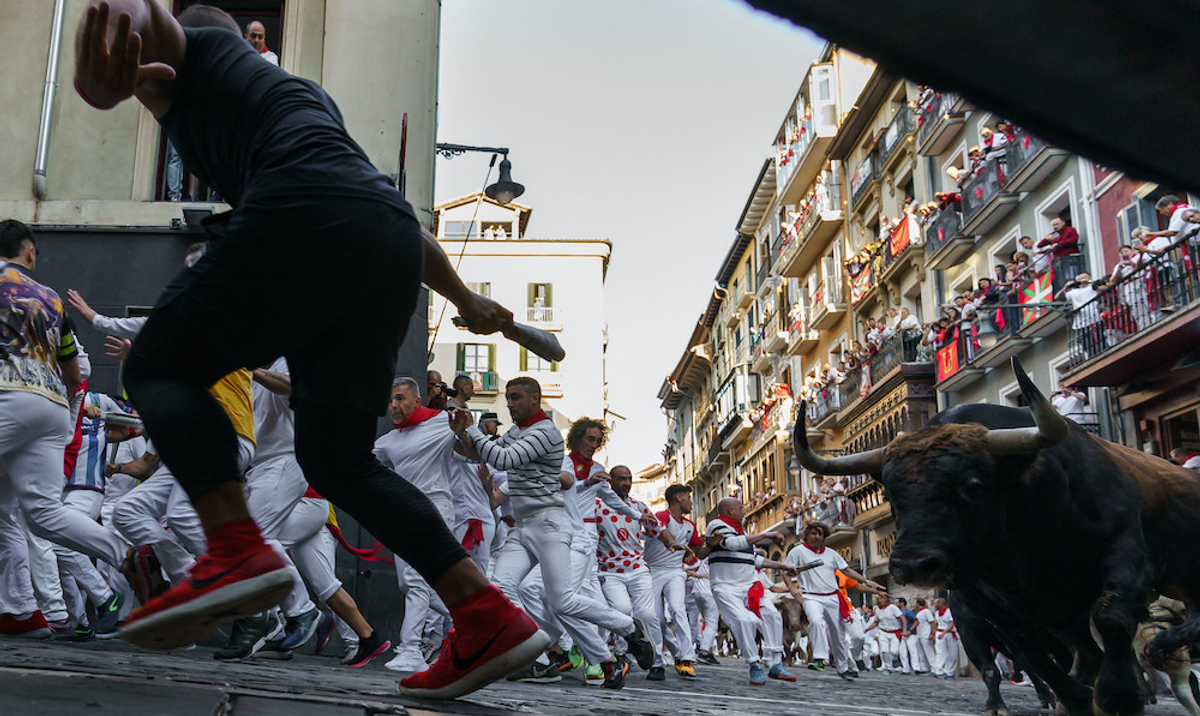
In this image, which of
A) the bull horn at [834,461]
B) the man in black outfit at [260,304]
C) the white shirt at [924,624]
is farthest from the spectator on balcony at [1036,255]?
the man in black outfit at [260,304]

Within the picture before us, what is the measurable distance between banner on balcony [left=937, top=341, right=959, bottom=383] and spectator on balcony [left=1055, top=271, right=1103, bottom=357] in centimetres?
565

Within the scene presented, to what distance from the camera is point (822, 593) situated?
17.9m

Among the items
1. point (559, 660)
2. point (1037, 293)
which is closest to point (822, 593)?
point (559, 660)

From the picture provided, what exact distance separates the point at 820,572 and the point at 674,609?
6084 mm

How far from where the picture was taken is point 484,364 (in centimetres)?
5662

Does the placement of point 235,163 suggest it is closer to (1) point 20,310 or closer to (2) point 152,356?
(2) point 152,356

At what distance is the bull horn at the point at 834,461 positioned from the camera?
5707 mm

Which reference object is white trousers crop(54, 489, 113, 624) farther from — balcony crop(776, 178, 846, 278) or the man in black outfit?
balcony crop(776, 178, 846, 278)

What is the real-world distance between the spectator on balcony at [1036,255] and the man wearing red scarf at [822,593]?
37.3ft

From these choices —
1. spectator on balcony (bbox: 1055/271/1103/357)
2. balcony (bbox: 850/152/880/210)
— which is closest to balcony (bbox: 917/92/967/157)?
balcony (bbox: 850/152/880/210)

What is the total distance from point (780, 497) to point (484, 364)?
16.2 meters

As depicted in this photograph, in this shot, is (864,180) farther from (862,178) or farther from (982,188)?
(982,188)

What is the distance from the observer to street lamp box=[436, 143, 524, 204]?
51.2 feet

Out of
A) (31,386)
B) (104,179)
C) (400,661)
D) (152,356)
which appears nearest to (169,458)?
(152,356)
